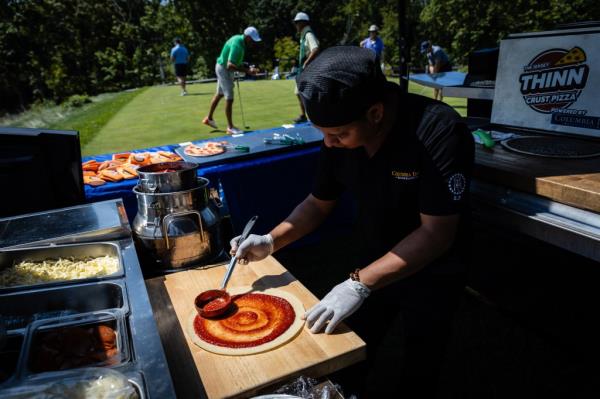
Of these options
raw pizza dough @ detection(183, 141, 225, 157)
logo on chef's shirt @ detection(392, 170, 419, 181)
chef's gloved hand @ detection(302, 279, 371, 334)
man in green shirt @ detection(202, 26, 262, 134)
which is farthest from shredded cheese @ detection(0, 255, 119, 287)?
man in green shirt @ detection(202, 26, 262, 134)

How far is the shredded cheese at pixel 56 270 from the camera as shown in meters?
1.64

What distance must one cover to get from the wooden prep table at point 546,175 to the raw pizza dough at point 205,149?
7.06 ft

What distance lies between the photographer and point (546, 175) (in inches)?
77.7

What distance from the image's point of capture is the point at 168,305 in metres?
1.64

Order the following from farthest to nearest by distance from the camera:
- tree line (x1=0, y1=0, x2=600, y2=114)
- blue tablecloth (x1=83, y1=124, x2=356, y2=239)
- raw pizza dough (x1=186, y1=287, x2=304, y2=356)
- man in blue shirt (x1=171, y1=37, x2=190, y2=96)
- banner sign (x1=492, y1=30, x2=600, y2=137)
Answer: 1. tree line (x1=0, y1=0, x2=600, y2=114)
2. man in blue shirt (x1=171, y1=37, x2=190, y2=96)
3. blue tablecloth (x1=83, y1=124, x2=356, y2=239)
4. banner sign (x1=492, y1=30, x2=600, y2=137)
5. raw pizza dough (x1=186, y1=287, x2=304, y2=356)

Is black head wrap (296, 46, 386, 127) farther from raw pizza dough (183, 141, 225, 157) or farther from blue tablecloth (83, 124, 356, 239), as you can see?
raw pizza dough (183, 141, 225, 157)

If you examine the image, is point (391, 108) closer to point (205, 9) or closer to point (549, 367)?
point (549, 367)

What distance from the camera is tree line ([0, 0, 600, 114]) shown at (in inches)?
1089

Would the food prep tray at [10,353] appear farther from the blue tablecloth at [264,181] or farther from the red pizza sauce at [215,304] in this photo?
the blue tablecloth at [264,181]

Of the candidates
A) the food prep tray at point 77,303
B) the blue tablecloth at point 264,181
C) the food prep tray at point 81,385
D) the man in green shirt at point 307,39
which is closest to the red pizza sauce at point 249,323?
the food prep tray at point 77,303

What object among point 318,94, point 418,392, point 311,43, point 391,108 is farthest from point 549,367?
point 311,43

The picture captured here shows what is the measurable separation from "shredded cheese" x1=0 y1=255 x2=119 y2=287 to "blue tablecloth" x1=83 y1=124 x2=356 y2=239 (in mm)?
1462

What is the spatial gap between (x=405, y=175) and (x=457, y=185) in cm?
20

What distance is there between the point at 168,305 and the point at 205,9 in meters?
41.4
